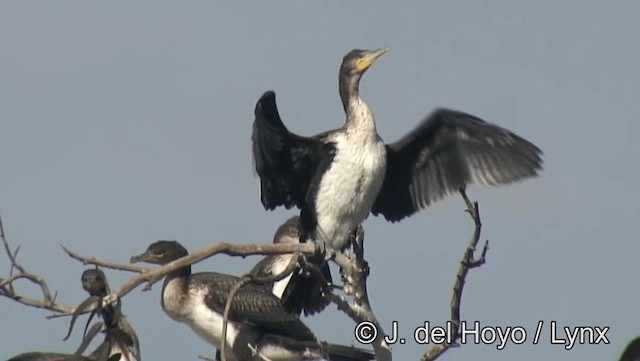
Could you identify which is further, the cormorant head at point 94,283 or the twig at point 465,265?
the cormorant head at point 94,283

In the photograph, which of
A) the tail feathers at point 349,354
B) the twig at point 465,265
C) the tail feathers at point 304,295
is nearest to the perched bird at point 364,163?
the tail feathers at point 304,295

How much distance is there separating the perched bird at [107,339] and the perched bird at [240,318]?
1.10 m

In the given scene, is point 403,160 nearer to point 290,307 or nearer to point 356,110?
point 356,110

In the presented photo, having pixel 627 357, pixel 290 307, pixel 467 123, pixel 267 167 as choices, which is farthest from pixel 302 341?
pixel 627 357

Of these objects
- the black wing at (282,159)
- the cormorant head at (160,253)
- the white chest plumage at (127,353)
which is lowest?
the white chest plumage at (127,353)

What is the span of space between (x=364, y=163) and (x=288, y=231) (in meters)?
2.37

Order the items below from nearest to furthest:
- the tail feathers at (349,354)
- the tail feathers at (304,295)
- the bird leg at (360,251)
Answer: the bird leg at (360,251), the tail feathers at (304,295), the tail feathers at (349,354)

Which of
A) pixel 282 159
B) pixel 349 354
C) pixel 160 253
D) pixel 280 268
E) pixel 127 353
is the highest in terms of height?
pixel 282 159

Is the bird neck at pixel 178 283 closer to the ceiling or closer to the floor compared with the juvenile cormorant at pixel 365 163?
closer to the floor

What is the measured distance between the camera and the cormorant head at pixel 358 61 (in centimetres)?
1205

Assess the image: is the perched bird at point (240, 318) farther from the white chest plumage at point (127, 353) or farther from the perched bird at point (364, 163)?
the white chest plumage at point (127, 353)

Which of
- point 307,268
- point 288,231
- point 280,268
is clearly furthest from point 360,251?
point 288,231

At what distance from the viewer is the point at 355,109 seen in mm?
11648

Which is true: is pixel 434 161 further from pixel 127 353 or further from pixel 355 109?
pixel 127 353
